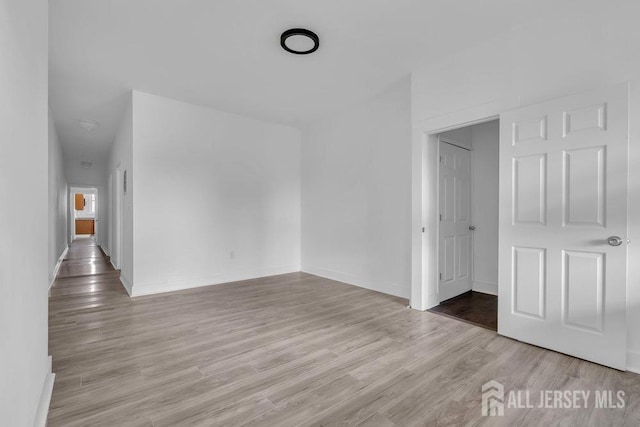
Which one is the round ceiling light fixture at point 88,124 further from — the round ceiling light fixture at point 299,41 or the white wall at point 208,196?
the round ceiling light fixture at point 299,41

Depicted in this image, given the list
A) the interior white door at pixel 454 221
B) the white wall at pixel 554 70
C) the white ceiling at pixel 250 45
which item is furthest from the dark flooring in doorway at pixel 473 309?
the white ceiling at pixel 250 45

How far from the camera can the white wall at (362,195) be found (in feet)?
13.5

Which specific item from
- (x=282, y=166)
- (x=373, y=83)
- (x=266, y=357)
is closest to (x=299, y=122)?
(x=282, y=166)

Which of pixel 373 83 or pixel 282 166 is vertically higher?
pixel 373 83

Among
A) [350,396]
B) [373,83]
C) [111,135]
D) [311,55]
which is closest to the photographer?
[350,396]

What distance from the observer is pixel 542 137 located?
2.57 metres

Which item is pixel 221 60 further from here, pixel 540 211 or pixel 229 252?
pixel 540 211

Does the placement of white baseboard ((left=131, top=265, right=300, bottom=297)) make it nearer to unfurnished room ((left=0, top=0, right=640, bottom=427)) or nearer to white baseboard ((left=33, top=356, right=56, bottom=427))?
unfurnished room ((left=0, top=0, right=640, bottom=427))

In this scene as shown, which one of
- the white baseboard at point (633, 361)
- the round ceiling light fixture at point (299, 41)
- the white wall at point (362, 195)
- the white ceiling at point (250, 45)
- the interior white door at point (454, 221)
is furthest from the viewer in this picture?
the white wall at point (362, 195)

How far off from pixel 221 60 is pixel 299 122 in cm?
234

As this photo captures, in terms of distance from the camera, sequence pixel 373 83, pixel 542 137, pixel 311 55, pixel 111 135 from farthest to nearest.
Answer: pixel 111 135 < pixel 373 83 < pixel 311 55 < pixel 542 137

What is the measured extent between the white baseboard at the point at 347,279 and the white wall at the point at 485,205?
1296 mm

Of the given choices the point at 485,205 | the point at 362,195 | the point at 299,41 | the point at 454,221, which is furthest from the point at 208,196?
the point at 485,205

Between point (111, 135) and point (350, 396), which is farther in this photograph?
point (111, 135)
